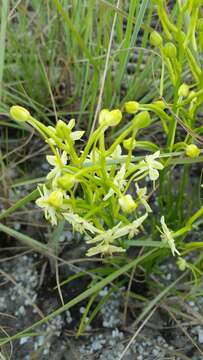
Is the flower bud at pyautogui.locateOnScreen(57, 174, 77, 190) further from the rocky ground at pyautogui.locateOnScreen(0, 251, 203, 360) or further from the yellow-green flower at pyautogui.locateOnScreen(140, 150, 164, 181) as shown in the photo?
the rocky ground at pyautogui.locateOnScreen(0, 251, 203, 360)

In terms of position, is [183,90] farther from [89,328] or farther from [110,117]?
[89,328]

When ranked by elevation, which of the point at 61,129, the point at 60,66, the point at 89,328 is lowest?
the point at 89,328

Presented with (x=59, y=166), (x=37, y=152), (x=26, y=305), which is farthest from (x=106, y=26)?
(x=26, y=305)

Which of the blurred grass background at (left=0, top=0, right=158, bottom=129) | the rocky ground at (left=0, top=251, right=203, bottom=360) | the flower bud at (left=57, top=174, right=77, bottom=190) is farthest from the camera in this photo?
the blurred grass background at (left=0, top=0, right=158, bottom=129)

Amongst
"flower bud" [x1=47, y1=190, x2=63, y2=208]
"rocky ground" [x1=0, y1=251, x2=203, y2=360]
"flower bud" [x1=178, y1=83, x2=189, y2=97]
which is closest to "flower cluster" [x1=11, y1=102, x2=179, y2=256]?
"flower bud" [x1=47, y1=190, x2=63, y2=208]

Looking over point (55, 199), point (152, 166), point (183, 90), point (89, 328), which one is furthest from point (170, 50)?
point (89, 328)

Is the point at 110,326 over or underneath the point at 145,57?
A: underneath

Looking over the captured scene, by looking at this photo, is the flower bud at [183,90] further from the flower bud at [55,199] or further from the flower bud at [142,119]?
the flower bud at [55,199]

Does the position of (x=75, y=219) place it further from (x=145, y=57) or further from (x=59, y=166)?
(x=145, y=57)

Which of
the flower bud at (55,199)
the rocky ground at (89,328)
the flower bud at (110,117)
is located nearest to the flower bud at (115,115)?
the flower bud at (110,117)
